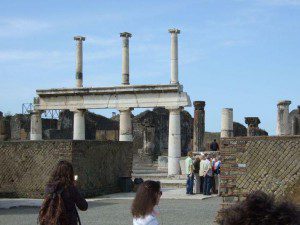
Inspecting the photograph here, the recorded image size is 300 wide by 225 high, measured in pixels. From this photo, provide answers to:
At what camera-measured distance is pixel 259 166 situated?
11531 mm

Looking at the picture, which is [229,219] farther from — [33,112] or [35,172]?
[33,112]

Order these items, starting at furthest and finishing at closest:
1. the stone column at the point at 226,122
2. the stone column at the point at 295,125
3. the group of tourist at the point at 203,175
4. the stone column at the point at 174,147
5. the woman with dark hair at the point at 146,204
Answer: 1. the stone column at the point at 295,125
2. the stone column at the point at 226,122
3. the stone column at the point at 174,147
4. the group of tourist at the point at 203,175
5. the woman with dark hair at the point at 146,204

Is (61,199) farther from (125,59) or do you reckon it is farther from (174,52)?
(125,59)

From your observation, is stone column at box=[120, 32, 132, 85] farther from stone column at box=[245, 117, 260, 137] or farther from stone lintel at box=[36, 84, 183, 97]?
stone column at box=[245, 117, 260, 137]

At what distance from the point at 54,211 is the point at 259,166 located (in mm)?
5920

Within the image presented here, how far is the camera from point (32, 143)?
20734mm

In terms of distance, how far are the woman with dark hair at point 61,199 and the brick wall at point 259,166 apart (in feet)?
17.7

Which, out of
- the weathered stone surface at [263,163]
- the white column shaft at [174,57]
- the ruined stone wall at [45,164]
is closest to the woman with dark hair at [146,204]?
the weathered stone surface at [263,163]

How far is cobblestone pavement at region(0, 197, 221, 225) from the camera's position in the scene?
1336cm

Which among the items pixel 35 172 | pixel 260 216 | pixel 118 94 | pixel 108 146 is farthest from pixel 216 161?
pixel 260 216

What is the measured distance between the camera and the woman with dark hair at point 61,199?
6.46 meters

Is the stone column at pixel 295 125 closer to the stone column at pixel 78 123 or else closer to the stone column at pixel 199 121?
the stone column at pixel 199 121

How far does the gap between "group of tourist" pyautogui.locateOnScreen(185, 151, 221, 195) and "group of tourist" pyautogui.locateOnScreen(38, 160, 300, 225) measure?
1422cm

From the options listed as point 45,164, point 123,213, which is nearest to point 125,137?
point 45,164
